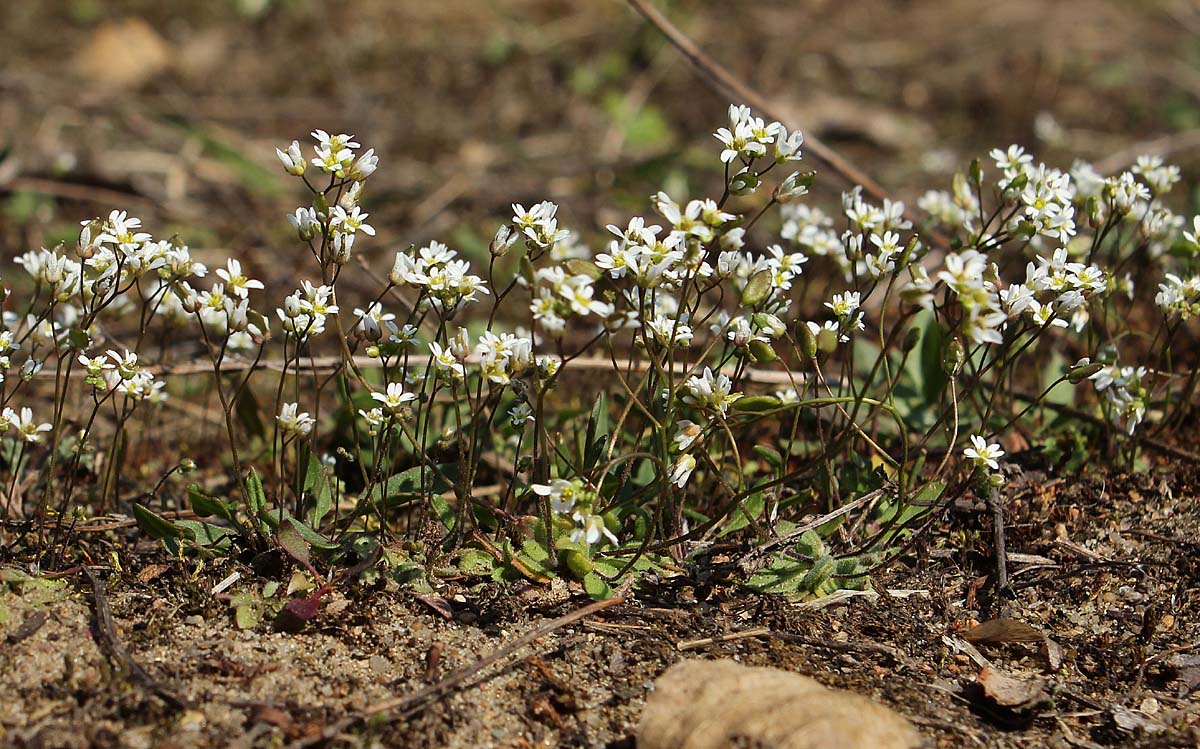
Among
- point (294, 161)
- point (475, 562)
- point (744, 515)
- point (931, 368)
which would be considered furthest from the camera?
point (931, 368)

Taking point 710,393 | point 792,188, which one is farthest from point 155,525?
point 792,188

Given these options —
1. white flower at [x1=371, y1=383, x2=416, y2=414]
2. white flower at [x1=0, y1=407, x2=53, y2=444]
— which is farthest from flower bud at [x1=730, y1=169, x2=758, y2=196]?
white flower at [x1=0, y1=407, x2=53, y2=444]

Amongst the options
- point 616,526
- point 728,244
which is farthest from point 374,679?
point 728,244

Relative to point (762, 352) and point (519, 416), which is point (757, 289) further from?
point (519, 416)

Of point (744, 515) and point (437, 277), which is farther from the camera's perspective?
point (744, 515)

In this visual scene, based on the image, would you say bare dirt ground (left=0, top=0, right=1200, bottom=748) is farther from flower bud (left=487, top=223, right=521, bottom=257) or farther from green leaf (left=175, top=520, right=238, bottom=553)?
flower bud (left=487, top=223, right=521, bottom=257)

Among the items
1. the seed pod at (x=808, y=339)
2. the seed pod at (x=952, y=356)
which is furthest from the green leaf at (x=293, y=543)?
the seed pod at (x=952, y=356)

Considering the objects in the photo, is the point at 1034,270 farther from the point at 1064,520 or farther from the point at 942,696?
the point at 942,696
